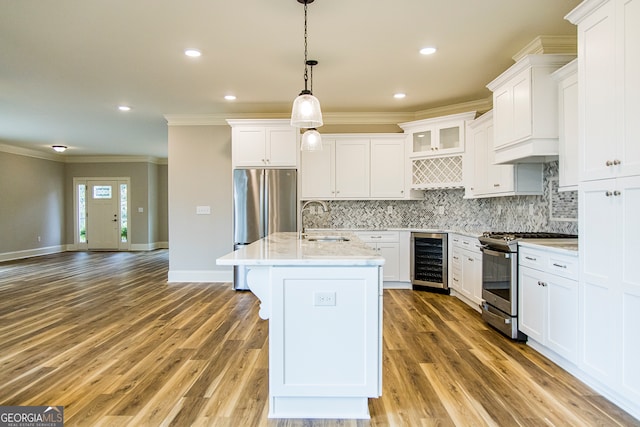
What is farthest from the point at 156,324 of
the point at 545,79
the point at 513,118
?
the point at 545,79

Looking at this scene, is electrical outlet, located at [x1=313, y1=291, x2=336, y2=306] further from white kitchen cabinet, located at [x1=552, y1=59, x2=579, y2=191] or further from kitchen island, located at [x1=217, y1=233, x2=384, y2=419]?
white kitchen cabinet, located at [x1=552, y1=59, x2=579, y2=191]

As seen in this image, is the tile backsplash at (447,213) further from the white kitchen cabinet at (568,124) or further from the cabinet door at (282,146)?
the cabinet door at (282,146)

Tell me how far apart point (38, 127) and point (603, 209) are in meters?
8.26

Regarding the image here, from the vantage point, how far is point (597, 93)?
234 cm

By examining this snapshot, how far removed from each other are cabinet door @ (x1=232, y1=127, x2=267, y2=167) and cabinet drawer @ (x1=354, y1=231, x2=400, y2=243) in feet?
5.88

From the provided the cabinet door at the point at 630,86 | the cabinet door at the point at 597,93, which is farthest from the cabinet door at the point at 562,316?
the cabinet door at the point at 630,86

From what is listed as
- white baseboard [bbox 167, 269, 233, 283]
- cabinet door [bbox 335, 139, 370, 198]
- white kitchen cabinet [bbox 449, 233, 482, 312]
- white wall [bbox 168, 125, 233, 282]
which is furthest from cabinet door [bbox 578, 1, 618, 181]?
white baseboard [bbox 167, 269, 233, 283]

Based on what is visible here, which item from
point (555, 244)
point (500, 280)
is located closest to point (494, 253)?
point (500, 280)

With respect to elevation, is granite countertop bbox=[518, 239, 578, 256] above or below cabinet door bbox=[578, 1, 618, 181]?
below

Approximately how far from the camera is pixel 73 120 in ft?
20.6

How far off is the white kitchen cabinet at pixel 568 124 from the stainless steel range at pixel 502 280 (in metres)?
0.61

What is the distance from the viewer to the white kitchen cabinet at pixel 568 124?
2918 millimetres

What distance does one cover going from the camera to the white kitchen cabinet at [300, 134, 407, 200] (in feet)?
18.6

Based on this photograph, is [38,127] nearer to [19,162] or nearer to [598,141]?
[19,162]
